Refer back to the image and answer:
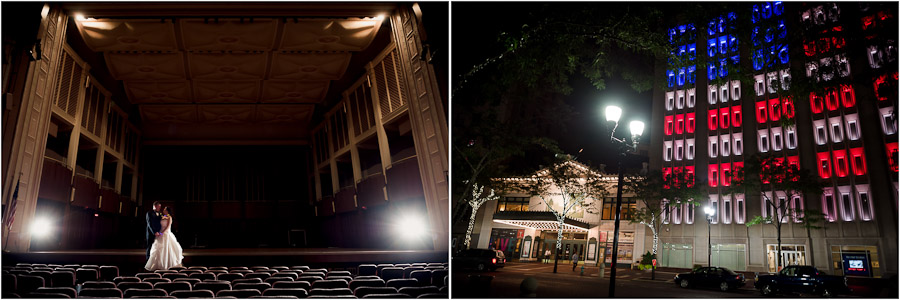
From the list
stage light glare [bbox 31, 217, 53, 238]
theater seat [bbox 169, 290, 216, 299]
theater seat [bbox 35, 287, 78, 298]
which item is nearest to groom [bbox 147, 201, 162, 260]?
theater seat [bbox 35, 287, 78, 298]

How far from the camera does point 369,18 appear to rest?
1712 centimetres

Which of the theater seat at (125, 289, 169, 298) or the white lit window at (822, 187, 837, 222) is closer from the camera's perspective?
the theater seat at (125, 289, 169, 298)

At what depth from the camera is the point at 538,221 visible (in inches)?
1539

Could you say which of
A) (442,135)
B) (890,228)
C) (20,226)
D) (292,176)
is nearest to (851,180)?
(890,228)

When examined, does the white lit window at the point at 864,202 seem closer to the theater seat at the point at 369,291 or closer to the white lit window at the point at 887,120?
the white lit window at the point at 887,120

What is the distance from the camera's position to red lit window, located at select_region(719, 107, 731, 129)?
4116 centimetres

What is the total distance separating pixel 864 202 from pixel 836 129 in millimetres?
4971

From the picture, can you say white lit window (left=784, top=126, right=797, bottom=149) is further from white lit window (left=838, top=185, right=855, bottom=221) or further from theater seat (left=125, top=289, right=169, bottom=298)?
theater seat (left=125, top=289, right=169, bottom=298)

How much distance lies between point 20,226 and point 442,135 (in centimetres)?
1179

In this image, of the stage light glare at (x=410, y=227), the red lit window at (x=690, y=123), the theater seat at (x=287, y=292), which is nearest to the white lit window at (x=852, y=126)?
the red lit window at (x=690, y=123)

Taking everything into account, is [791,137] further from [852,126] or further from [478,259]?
[478,259]

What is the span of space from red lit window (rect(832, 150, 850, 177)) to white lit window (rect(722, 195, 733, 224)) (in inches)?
267

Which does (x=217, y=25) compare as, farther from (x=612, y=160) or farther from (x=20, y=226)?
(x=612, y=160)

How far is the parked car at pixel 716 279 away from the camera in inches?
763
